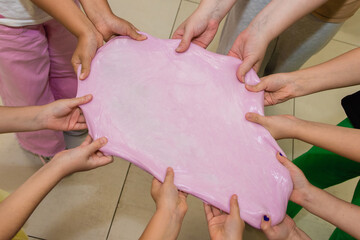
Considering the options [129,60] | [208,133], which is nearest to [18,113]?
[129,60]

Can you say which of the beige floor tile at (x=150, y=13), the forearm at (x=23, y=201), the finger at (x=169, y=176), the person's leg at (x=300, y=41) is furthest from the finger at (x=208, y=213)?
the beige floor tile at (x=150, y=13)

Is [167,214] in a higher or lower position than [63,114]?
lower

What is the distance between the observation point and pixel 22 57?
2.68 feet

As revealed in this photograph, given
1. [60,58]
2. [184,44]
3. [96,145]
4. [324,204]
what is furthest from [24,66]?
[324,204]

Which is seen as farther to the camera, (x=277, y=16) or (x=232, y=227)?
(x=277, y=16)

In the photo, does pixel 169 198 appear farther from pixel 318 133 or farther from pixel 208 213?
pixel 318 133

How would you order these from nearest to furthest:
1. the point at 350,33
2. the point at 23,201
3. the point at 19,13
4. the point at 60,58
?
the point at 23,201 → the point at 19,13 → the point at 60,58 → the point at 350,33

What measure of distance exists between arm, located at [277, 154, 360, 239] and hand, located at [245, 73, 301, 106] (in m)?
0.20

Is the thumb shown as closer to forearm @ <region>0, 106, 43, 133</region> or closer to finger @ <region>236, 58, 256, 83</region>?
forearm @ <region>0, 106, 43, 133</region>

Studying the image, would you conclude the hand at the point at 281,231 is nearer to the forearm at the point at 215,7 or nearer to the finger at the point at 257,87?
the finger at the point at 257,87

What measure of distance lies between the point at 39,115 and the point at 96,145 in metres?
0.18

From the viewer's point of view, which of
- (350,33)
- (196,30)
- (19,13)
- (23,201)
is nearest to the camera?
(23,201)

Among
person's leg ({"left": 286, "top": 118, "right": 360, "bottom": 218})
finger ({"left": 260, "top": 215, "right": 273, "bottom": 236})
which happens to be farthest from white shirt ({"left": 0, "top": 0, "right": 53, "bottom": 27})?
person's leg ({"left": 286, "top": 118, "right": 360, "bottom": 218})

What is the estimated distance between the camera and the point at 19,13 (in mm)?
735
